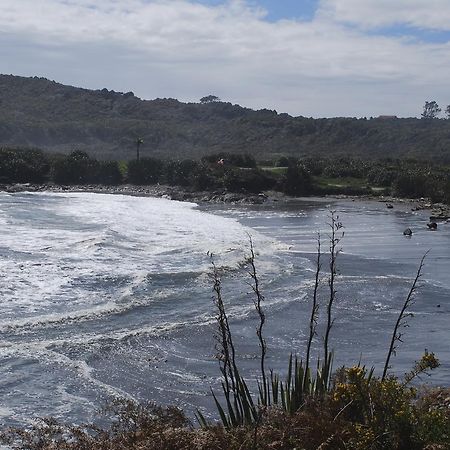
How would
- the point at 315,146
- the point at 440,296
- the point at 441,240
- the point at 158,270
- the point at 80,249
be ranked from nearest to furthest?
the point at 440,296, the point at 158,270, the point at 80,249, the point at 441,240, the point at 315,146

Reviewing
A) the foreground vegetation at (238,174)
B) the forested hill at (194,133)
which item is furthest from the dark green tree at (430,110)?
the foreground vegetation at (238,174)

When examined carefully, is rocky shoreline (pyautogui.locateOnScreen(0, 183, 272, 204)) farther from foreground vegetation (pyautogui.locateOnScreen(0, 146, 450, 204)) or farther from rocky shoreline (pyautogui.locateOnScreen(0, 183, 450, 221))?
foreground vegetation (pyautogui.locateOnScreen(0, 146, 450, 204))

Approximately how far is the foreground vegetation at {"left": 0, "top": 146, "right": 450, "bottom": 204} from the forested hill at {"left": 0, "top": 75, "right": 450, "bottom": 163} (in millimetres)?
33265

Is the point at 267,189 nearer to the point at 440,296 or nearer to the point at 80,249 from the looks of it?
the point at 80,249

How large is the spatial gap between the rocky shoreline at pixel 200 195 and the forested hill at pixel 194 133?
1497 inches

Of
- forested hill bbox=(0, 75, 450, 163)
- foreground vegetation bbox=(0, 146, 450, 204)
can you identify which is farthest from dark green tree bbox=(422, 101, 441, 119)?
foreground vegetation bbox=(0, 146, 450, 204)

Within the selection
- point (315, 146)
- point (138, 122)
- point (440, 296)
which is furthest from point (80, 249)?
point (138, 122)

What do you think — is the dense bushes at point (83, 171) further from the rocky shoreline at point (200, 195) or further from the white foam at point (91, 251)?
the white foam at point (91, 251)

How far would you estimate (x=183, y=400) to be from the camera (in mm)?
12133

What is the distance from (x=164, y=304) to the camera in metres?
19.2

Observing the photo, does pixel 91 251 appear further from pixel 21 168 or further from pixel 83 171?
pixel 83 171

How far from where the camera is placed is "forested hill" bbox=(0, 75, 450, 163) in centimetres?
11956

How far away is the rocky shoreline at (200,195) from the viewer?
50625mm

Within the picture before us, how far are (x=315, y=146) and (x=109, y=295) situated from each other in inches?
4029
